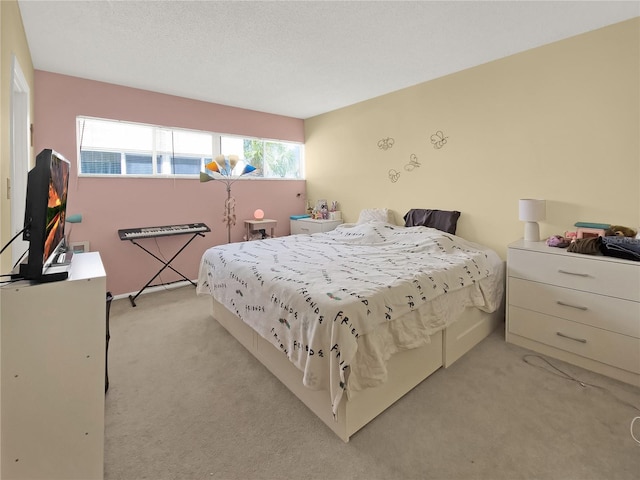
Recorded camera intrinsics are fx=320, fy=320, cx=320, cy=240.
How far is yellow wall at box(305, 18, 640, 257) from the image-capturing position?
2457 mm

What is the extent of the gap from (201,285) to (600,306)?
311cm

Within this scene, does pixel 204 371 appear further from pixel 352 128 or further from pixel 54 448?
pixel 352 128

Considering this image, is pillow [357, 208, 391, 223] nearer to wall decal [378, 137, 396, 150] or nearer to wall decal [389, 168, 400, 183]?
wall decal [389, 168, 400, 183]

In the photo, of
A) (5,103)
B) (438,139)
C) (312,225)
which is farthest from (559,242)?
(5,103)

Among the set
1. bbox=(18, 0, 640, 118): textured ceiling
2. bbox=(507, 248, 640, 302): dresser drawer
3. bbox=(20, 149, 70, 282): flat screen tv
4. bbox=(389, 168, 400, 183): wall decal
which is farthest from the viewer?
bbox=(389, 168, 400, 183): wall decal

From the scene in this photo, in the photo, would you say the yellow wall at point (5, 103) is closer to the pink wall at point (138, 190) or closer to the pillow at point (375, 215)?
the pink wall at point (138, 190)

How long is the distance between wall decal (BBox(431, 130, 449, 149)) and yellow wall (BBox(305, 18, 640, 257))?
4cm

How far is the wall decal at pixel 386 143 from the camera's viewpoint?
407 cm

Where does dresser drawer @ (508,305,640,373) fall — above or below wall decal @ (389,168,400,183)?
below

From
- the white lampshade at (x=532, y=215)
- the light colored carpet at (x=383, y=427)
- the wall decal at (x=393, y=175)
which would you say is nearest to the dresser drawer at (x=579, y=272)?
the white lampshade at (x=532, y=215)

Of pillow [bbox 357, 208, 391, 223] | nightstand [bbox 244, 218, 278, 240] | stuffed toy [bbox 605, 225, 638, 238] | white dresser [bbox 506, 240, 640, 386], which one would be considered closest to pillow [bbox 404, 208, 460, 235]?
pillow [bbox 357, 208, 391, 223]

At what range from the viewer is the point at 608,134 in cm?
250

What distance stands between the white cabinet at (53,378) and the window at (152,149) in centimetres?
307

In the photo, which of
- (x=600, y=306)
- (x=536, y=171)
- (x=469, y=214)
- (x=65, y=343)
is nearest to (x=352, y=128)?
(x=469, y=214)
